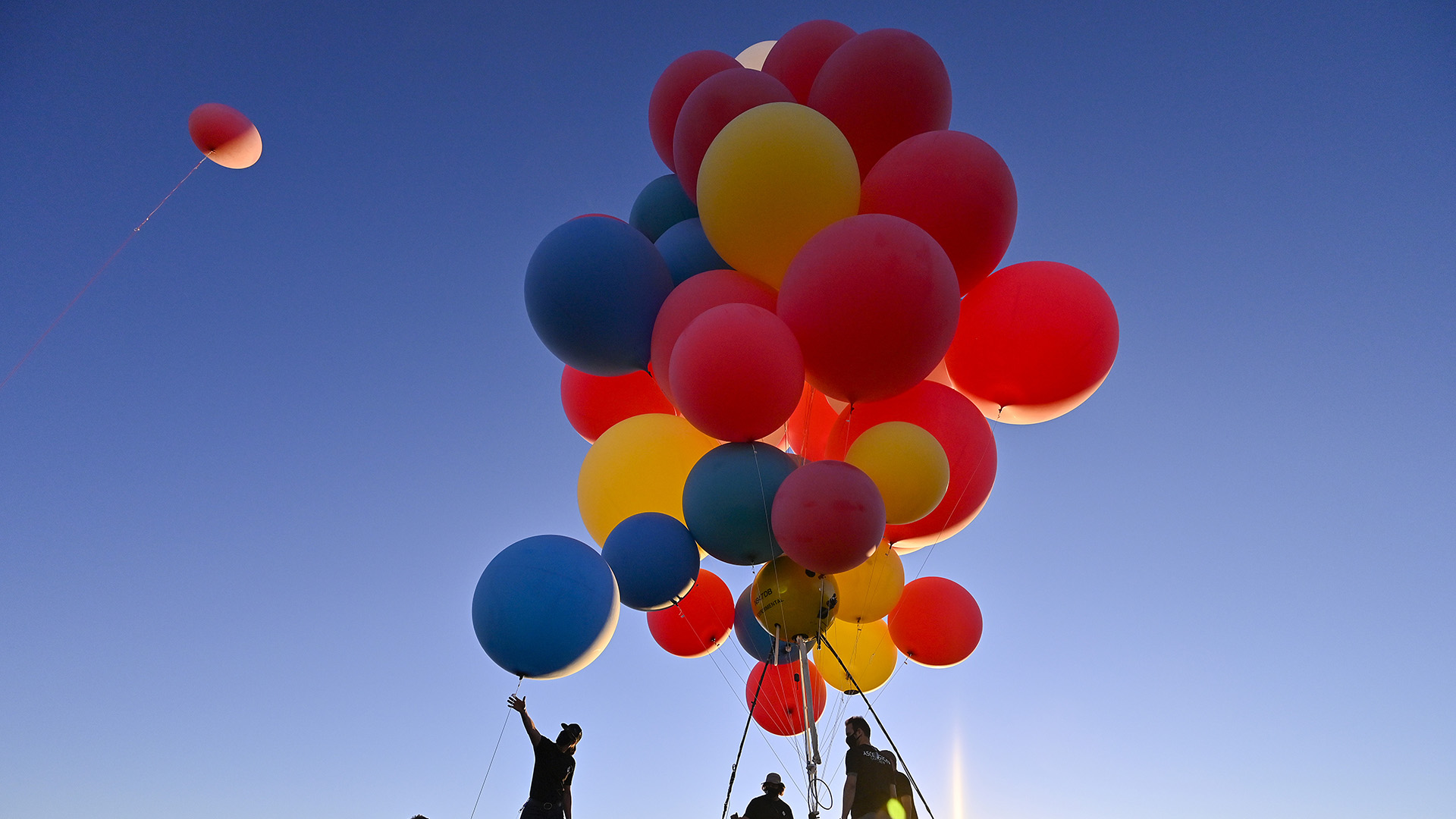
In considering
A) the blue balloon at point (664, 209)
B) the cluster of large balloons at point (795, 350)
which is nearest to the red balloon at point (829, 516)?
the cluster of large balloons at point (795, 350)

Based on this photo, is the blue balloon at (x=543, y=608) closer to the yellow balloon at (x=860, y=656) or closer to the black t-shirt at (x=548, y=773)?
the black t-shirt at (x=548, y=773)

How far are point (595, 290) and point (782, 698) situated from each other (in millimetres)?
3241

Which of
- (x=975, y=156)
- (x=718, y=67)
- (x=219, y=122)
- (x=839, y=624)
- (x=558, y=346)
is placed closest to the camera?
(x=975, y=156)

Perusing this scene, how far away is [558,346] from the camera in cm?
395

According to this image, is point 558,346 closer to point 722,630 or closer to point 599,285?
point 599,285

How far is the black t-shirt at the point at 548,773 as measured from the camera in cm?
390

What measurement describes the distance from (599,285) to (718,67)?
193cm

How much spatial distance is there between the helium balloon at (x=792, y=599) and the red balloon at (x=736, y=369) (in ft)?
3.10

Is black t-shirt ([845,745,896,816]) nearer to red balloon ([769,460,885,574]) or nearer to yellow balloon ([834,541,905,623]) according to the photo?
yellow balloon ([834,541,905,623])

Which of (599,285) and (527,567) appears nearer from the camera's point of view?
(527,567)

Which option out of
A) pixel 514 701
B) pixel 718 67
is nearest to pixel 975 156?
pixel 718 67

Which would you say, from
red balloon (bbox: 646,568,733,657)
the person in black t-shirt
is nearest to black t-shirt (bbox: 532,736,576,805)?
the person in black t-shirt

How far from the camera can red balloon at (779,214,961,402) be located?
317 cm

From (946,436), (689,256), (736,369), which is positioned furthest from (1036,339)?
(689,256)
